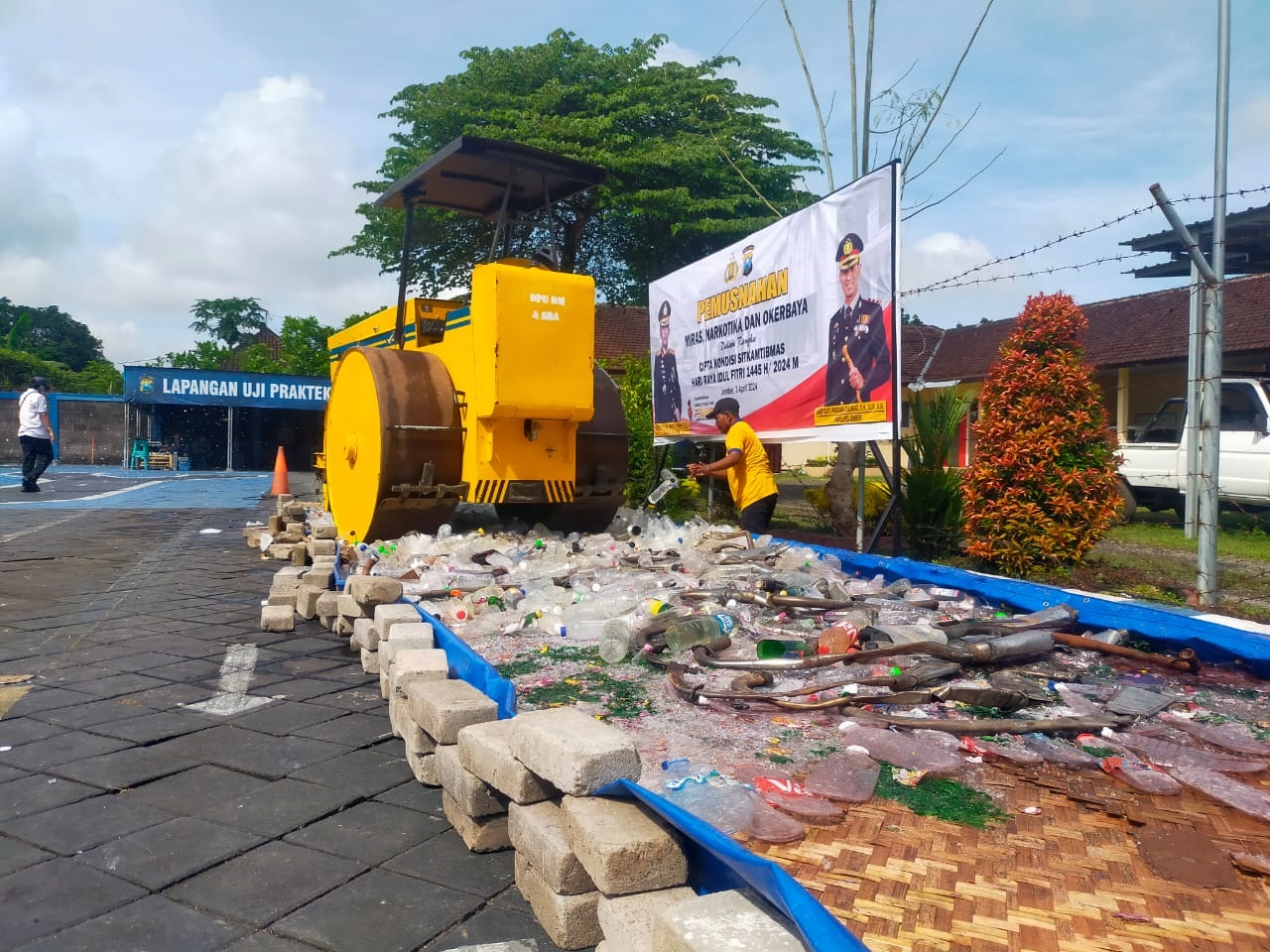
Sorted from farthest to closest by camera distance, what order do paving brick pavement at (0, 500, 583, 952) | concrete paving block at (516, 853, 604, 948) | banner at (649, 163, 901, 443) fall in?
banner at (649, 163, 901, 443) → paving brick pavement at (0, 500, 583, 952) → concrete paving block at (516, 853, 604, 948)

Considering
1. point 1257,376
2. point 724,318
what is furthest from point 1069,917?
point 1257,376

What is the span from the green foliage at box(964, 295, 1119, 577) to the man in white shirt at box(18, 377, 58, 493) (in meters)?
13.0

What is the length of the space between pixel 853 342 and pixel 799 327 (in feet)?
2.55

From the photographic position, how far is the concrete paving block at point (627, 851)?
183cm

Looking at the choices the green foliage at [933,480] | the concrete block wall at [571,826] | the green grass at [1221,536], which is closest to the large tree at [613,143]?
the green grass at [1221,536]

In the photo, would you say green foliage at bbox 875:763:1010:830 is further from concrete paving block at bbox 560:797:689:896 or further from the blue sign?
the blue sign

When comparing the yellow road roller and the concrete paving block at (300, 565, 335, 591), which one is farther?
the yellow road roller

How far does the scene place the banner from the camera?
5961 millimetres

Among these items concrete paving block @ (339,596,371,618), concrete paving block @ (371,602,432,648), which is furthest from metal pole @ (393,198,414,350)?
concrete paving block @ (371,602,432,648)

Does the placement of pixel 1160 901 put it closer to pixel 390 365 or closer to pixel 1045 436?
pixel 1045 436

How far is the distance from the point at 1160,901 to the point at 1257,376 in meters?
11.4

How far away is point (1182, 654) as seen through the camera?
11.3 feet

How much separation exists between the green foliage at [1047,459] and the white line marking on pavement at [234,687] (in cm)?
476

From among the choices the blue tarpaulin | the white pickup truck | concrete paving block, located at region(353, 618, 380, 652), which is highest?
the white pickup truck
